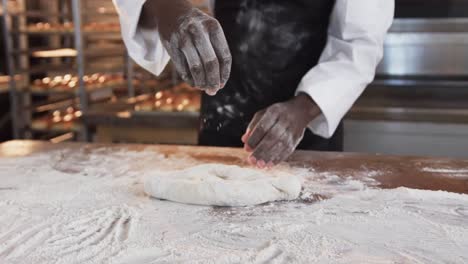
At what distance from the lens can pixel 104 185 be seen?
4.20 ft

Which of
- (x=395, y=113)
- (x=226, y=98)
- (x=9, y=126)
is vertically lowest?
(x=9, y=126)

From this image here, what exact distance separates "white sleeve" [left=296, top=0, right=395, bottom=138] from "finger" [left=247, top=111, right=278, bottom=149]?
20 cm

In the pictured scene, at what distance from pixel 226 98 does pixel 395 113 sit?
95 centimetres

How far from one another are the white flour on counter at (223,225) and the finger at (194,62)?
0.90ft

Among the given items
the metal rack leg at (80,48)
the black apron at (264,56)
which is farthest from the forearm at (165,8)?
the metal rack leg at (80,48)

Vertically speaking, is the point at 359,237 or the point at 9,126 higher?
the point at 359,237

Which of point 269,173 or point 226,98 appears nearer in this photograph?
point 269,173

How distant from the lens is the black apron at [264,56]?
5.82 feet

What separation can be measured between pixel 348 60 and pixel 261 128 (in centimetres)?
41

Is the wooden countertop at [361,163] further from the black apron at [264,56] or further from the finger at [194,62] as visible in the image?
the finger at [194,62]

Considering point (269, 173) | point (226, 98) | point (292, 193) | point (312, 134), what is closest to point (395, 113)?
point (312, 134)

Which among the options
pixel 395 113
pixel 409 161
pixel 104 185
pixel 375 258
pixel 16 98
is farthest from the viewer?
pixel 16 98

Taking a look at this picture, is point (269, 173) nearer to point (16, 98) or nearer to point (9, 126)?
point (16, 98)

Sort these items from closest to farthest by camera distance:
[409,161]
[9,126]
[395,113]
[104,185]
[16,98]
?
[104,185] → [409,161] → [395,113] → [16,98] → [9,126]
